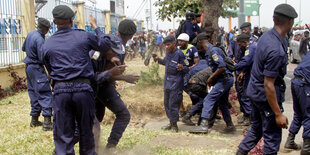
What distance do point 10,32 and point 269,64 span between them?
31.5 feet

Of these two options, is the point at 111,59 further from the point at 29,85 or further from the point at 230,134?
the point at 230,134

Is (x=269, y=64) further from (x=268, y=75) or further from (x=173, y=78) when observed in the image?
(x=173, y=78)

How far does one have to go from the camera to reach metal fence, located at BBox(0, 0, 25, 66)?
1073 centimetres

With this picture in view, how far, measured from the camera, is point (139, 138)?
5688mm

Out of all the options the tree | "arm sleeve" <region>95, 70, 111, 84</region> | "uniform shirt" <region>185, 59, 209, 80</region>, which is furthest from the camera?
the tree

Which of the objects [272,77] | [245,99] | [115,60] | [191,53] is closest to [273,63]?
[272,77]

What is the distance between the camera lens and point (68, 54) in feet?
11.5

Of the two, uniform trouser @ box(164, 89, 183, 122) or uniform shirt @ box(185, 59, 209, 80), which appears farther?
uniform shirt @ box(185, 59, 209, 80)

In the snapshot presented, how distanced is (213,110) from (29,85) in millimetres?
3589

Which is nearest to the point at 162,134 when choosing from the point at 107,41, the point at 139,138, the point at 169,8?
the point at 139,138

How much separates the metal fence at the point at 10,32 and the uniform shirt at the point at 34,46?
16.2 ft

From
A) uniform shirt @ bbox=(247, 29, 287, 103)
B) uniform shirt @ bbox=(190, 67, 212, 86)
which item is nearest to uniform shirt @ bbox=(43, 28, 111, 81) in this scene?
uniform shirt @ bbox=(247, 29, 287, 103)

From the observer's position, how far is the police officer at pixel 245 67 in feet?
20.7

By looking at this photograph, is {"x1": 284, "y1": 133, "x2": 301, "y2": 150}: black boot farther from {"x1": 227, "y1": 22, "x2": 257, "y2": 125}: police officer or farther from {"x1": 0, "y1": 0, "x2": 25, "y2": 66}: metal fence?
{"x1": 0, "y1": 0, "x2": 25, "y2": 66}: metal fence
